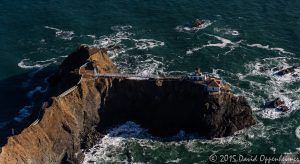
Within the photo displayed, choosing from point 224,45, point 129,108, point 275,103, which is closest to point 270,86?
point 275,103

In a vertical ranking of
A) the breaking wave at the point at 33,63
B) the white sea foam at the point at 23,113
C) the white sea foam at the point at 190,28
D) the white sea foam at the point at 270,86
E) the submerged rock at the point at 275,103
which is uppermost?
the white sea foam at the point at 190,28

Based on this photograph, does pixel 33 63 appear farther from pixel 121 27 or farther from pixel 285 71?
pixel 285 71

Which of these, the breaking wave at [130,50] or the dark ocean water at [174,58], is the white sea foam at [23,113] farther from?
the breaking wave at [130,50]

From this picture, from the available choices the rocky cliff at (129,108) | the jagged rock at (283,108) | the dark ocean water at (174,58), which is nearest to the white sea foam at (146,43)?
the dark ocean water at (174,58)

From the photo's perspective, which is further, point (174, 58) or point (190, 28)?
point (190, 28)

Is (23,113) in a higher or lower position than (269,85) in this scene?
lower

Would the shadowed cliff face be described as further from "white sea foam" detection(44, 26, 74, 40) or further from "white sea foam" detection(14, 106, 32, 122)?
"white sea foam" detection(44, 26, 74, 40)
